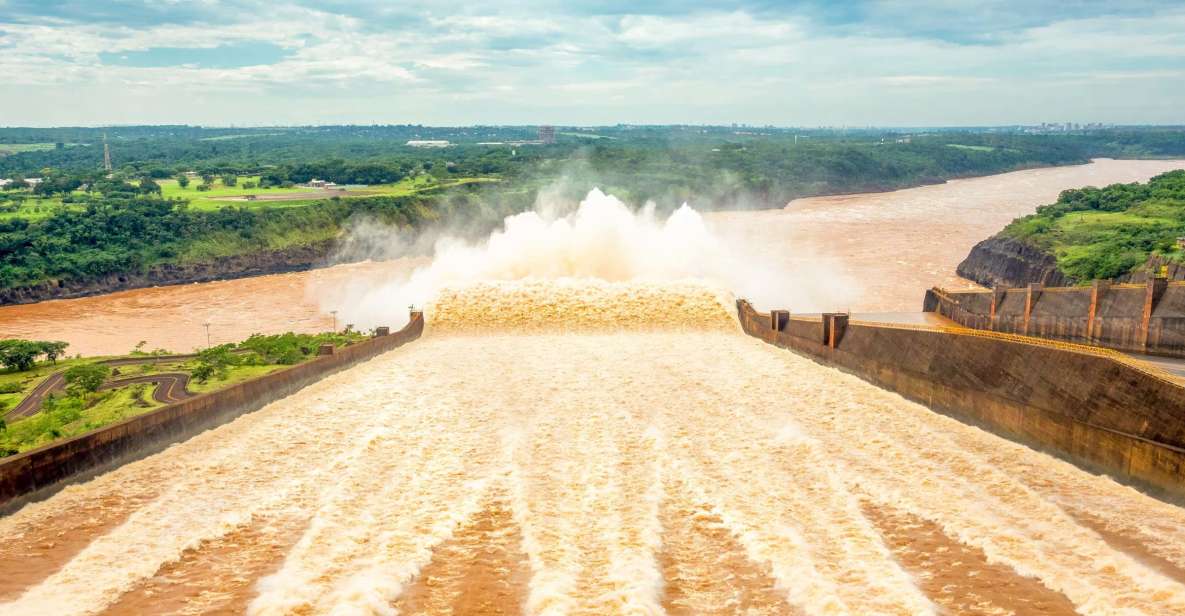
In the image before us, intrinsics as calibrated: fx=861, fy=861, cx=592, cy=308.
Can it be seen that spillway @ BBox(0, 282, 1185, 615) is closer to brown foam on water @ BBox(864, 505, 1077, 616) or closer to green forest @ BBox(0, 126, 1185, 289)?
brown foam on water @ BBox(864, 505, 1077, 616)

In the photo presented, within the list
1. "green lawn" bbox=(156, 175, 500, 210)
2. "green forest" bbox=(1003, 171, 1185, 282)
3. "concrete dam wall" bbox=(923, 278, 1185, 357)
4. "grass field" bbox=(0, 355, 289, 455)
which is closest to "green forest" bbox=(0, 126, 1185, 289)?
"green lawn" bbox=(156, 175, 500, 210)

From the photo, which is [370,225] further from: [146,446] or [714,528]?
[714,528]

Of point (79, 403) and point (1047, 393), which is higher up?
point (1047, 393)

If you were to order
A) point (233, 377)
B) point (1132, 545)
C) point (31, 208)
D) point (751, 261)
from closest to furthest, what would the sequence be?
1. point (1132, 545)
2. point (233, 377)
3. point (751, 261)
4. point (31, 208)

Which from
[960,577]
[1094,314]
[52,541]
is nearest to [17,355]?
[52,541]

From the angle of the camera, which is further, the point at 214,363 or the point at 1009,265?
the point at 1009,265

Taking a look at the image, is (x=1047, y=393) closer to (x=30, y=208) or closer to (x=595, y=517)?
(x=595, y=517)

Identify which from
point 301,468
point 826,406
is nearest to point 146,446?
point 301,468
